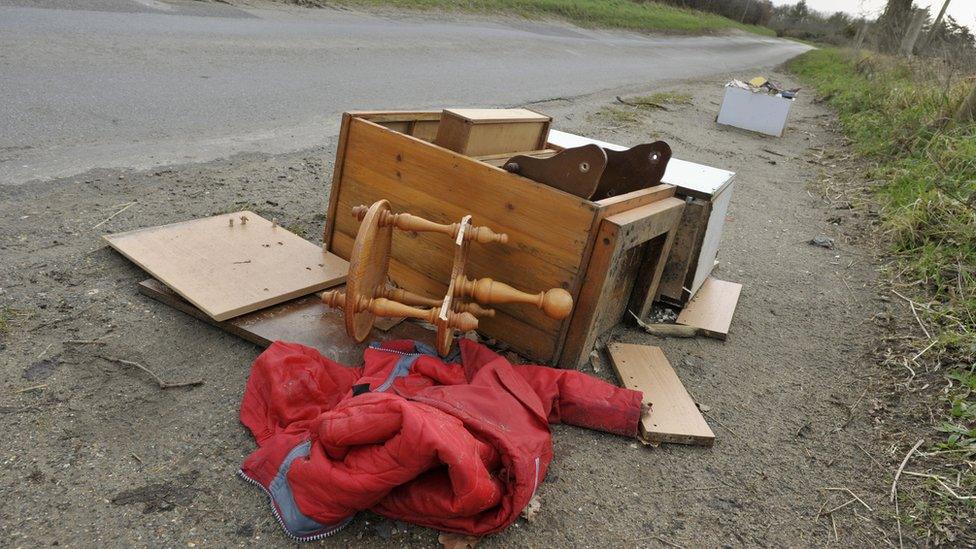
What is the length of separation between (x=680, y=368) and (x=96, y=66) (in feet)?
19.7

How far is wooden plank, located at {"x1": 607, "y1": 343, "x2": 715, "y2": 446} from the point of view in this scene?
2807 millimetres

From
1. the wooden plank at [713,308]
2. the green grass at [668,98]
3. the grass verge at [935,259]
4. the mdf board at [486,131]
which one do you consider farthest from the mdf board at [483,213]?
the green grass at [668,98]

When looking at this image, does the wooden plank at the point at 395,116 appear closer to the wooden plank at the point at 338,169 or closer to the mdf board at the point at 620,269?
the wooden plank at the point at 338,169

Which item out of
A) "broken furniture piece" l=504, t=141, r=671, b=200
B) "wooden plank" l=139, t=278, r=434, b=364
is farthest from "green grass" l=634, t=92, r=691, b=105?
"wooden plank" l=139, t=278, r=434, b=364

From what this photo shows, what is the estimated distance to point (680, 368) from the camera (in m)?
3.49

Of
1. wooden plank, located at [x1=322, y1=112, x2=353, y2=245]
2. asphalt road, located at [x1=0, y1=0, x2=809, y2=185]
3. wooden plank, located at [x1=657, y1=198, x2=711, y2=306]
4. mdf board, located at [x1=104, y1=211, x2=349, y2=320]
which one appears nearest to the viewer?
mdf board, located at [x1=104, y1=211, x2=349, y2=320]

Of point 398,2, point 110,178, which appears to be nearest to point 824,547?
point 110,178

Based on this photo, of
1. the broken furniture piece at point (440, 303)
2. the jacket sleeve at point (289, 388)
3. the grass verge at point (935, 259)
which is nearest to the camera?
the jacket sleeve at point (289, 388)

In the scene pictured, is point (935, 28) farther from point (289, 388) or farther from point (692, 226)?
point (289, 388)

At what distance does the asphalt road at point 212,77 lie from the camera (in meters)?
4.92

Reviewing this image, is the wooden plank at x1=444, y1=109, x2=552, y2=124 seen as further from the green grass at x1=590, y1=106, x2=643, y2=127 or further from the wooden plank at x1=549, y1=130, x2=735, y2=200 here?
the green grass at x1=590, y1=106, x2=643, y2=127

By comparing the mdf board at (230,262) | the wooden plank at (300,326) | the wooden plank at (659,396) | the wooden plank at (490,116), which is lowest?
the wooden plank at (300,326)

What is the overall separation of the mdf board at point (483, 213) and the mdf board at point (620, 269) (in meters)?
0.04

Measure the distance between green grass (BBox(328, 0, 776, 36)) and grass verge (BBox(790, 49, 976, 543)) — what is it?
9.87 metres
